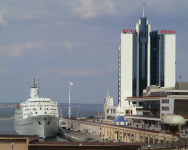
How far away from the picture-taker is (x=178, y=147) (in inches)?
2219

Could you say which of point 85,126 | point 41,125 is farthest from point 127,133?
point 85,126

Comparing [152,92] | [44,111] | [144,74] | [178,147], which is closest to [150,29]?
[144,74]

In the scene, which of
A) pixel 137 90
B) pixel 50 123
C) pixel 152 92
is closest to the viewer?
pixel 50 123

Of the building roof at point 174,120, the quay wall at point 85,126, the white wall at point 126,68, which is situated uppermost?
the white wall at point 126,68

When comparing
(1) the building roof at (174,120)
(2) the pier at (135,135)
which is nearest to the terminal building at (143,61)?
(2) the pier at (135,135)

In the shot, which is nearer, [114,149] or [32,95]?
[114,149]

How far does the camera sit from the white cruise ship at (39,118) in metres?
108

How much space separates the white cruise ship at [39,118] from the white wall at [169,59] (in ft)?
281

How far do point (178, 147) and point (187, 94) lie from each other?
127 ft

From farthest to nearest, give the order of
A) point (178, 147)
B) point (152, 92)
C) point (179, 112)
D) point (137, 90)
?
point (137, 90)
point (152, 92)
point (179, 112)
point (178, 147)

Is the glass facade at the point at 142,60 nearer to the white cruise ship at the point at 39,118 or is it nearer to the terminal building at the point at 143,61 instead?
the terminal building at the point at 143,61

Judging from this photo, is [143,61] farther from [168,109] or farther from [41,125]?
[168,109]

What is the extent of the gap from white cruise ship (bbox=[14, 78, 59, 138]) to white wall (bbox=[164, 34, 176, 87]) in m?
85.5

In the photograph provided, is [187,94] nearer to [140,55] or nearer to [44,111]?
[44,111]
